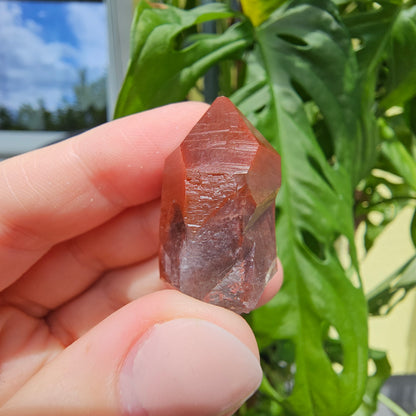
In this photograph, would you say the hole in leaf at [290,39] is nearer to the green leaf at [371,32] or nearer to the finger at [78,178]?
the green leaf at [371,32]

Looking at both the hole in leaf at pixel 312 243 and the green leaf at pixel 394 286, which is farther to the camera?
the green leaf at pixel 394 286

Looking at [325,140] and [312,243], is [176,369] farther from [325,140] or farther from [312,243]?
[325,140]

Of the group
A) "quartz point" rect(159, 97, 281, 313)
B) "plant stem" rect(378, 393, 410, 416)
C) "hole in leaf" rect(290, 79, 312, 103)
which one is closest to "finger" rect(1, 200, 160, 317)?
"quartz point" rect(159, 97, 281, 313)

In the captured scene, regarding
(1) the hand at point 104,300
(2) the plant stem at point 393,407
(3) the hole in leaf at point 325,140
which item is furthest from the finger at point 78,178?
(2) the plant stem at point 393,407

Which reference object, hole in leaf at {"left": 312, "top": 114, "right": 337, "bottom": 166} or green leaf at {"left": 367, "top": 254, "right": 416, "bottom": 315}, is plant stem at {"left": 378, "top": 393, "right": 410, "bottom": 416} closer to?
green leaf at {"left": 367, "top": 254, "right": 416, "bottom": 315}

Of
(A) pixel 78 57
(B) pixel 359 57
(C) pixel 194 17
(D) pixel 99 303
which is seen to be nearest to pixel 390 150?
(B) pixel 359 57

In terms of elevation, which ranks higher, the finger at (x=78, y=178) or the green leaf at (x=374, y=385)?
the finger at (x=78, y=178)
